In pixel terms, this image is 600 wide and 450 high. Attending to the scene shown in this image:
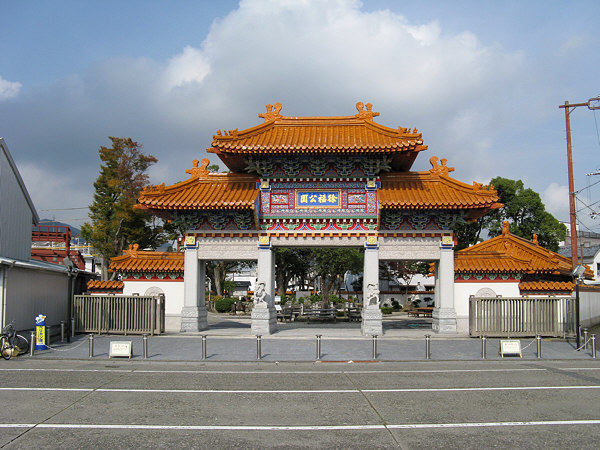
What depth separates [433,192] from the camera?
953 inches

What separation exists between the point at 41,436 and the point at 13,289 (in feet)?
41.3

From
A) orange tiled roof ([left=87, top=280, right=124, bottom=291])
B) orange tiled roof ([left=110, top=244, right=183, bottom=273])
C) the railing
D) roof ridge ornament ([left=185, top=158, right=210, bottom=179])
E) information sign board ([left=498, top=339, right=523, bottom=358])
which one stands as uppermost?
roof ridge ornament ([left=185, top=158, right=210, bottom=179])

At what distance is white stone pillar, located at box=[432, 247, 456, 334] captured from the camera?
78.0 ft

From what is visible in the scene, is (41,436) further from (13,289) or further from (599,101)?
(599,101)

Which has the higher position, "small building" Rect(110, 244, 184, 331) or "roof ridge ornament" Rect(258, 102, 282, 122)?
"roof ridge ornament" Rect(258, 102, 282, 122)

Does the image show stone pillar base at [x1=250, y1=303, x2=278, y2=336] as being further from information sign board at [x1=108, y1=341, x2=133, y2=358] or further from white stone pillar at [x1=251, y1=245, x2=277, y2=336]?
information sign board at [x1=108, y1=341, x2=133, y2=358]

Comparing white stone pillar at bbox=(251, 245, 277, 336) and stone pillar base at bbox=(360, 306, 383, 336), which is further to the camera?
white stone pillar at bbox=(251, 245, 277, 336)

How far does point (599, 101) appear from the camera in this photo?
30.2 m

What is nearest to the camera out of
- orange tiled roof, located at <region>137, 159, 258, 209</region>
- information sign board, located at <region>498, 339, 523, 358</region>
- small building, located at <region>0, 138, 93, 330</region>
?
information sign board, located at <region>498, 339, 523, 358</region>

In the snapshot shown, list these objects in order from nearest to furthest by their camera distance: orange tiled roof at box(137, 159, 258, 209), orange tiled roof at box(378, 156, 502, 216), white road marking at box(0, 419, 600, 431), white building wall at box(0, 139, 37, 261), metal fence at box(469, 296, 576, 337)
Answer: white road marking at box(0, 419, 600, 431) → metal fence at box(469, 296, 576, 337) → orange tiled roof at box(378, 156, 502, 216) → white building wall at box(0, 139, 37, 261) → orange tiled roof at box(137, 159, 258, 209)

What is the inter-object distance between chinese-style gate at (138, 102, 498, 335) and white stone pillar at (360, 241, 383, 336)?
0.15 ft

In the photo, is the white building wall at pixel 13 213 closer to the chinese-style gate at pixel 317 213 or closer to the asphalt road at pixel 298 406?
the chinese-style gate at pixel 317 213

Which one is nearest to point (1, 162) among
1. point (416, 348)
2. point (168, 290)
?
point (168, 290)

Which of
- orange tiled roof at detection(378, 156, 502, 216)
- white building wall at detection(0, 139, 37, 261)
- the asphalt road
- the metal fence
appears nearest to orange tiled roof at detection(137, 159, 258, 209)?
white building wall at detection(0, 139, 37, 261)
